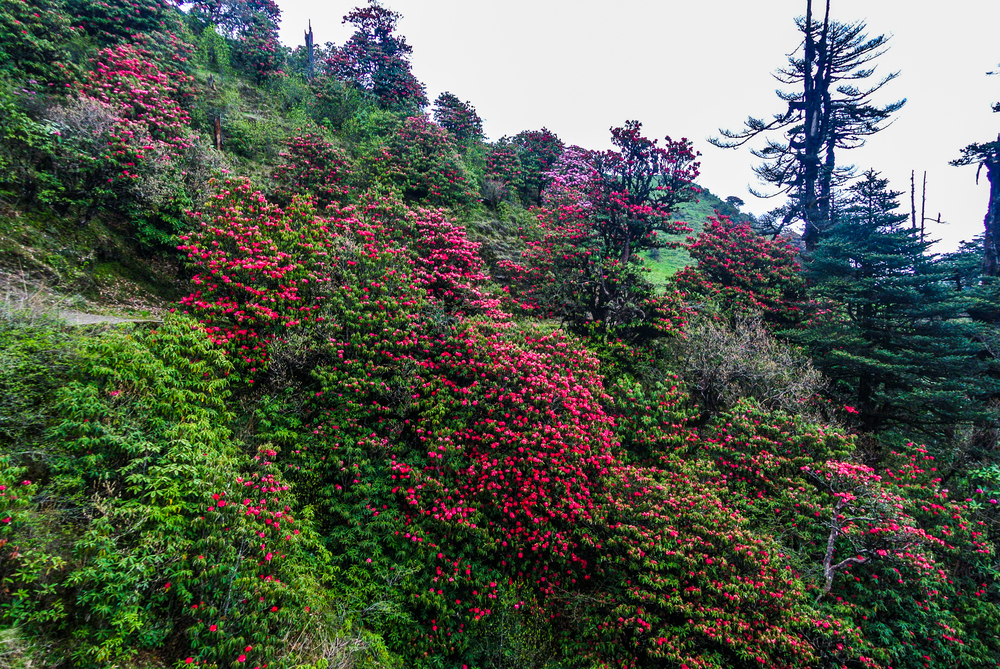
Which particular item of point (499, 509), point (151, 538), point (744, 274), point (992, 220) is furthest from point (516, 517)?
point (992, 220)

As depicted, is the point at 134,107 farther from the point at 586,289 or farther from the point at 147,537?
the point at 586,289

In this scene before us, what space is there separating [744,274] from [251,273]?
18703mm

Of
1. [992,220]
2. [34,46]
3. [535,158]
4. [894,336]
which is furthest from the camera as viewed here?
[535,158]

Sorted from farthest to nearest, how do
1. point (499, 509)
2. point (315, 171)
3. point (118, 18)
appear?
point (315, 171) < point (118, 18) < point (499, 509)

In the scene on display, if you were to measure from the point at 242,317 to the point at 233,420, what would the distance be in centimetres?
247

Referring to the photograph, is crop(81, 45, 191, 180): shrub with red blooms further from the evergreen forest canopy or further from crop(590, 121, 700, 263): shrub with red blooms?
crop(590, 121, 700, 263): shrub with red blooms

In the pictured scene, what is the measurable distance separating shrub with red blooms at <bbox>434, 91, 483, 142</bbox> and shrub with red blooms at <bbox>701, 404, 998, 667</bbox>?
26041 millimetres

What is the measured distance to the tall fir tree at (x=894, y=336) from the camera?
12188 millimetres

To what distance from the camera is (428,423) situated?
9586 mm

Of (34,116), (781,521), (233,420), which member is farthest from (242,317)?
(781,521)

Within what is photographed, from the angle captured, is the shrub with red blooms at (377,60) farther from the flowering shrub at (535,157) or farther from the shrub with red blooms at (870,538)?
the shrub with red blooms at (870,538)

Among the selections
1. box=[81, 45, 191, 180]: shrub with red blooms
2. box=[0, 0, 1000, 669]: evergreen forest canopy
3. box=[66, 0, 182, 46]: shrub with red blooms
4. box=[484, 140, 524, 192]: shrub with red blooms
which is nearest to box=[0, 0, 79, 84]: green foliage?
box=[0, 0, 1000, 669]: evergreen forest canopy

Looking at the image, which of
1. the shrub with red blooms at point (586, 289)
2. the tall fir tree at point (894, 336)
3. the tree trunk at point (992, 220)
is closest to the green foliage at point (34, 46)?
the shrub with red blooms at point (586, 289)

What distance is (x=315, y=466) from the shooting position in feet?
28.3
